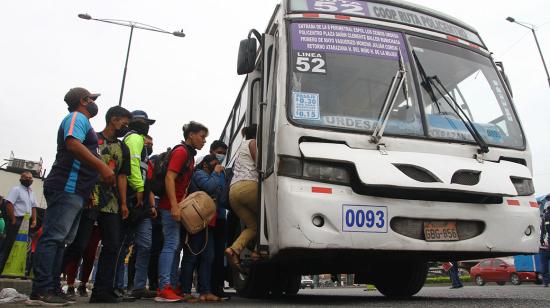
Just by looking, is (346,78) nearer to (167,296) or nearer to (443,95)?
(443,95)

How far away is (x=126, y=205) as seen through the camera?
4867 millimetres

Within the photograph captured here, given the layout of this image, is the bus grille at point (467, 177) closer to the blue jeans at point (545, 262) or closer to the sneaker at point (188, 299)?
the sneaker at point (188, 299)

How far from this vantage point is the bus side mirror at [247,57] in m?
4.79

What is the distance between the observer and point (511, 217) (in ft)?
14.3

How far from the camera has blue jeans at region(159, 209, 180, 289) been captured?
4844 mm

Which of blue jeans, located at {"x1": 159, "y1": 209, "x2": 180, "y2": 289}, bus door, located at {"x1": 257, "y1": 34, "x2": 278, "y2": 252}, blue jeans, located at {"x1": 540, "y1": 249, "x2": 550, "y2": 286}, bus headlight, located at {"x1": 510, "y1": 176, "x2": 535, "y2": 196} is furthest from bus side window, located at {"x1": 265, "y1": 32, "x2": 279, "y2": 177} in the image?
blue jeans, located at {"x1": 540, "y1": 249, "x2": 550, "y2": 286}

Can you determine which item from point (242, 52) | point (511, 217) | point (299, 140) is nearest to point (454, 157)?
point (511, 217)

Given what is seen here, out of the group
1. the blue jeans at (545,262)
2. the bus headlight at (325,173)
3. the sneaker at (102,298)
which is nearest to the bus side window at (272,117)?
the bus headlight at (325,173)

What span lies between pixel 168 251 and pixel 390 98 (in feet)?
8.50

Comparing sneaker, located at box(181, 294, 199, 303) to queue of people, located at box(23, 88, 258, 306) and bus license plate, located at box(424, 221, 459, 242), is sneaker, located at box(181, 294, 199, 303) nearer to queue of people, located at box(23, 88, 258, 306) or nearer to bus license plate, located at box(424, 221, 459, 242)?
queue of people, located at box(23, 88, 258, 306)

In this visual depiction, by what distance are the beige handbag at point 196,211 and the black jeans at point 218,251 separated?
1.90 feet

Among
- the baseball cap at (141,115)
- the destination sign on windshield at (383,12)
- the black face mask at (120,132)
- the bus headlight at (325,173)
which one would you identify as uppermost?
the destination sign on windshield at (383,12)

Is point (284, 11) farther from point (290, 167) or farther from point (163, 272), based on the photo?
point (163, 272)

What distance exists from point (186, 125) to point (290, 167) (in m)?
1.78
